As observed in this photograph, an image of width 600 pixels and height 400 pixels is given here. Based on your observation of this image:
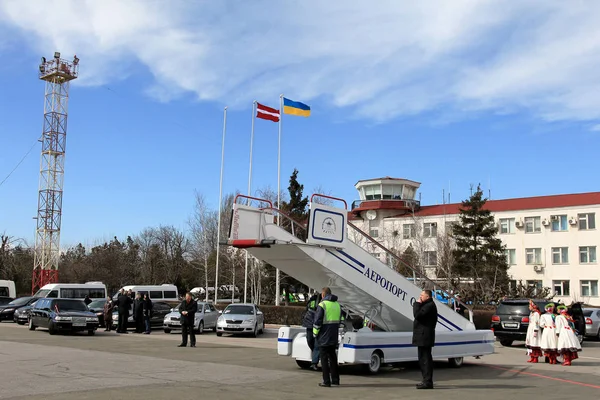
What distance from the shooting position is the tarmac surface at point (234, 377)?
9680 millimetres

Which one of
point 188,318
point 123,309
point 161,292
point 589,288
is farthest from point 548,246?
point 188,318

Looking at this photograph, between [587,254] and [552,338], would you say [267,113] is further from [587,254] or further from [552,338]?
[587,254]

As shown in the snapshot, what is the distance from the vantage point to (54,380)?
1062cm

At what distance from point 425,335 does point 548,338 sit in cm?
647

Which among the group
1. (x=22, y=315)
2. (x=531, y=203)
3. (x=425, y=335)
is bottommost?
(x=22, y=315)

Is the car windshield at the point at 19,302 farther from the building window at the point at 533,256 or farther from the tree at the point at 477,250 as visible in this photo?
the building window at the point at 533,256

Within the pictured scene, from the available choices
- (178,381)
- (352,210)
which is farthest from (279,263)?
(352,210)

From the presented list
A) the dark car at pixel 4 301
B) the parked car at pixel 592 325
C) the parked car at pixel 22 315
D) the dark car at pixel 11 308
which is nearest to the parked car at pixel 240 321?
the parked car at pixel 22 315

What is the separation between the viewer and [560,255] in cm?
5562

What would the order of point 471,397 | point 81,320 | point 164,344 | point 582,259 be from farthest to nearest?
point 582,259 < point 81,320 < point 164,344 < point 471,397

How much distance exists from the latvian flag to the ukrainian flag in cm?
115

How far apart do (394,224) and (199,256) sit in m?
19.2

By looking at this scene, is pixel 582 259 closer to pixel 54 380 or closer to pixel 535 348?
pixel 535 348

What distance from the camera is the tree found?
47.2 m
